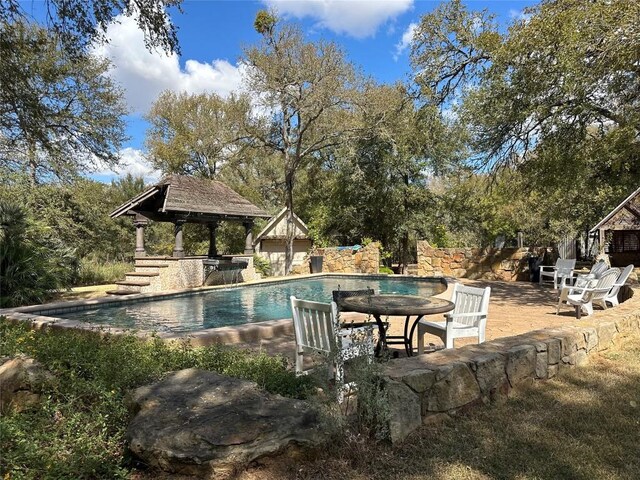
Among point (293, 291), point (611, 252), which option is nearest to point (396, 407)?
point (293, 291)

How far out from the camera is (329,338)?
12.7ft

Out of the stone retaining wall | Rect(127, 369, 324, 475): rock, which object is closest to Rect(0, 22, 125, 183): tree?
Rect(127, 369, 324, 475): rock

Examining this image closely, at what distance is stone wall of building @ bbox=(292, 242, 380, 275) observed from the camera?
62.0 feet

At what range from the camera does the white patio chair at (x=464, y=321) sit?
475 centimetres

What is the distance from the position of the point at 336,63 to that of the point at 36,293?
13737mm

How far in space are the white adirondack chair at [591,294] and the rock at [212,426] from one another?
21.1 feet

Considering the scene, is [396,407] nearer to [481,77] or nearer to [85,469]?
[85,469]

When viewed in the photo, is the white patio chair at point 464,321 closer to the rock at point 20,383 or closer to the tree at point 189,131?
the rock at point 20,383

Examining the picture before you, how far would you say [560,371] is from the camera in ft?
13.5

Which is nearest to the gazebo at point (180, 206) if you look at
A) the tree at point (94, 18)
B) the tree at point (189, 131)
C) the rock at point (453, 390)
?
the tree at point (189, 131)

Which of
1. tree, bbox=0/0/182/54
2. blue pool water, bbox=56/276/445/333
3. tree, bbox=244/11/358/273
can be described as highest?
tree, bbox=244/11/358/273

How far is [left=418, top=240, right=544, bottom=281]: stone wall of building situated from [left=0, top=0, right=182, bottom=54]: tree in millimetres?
13055

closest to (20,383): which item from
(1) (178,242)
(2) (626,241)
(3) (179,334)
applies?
(3) (179,334)

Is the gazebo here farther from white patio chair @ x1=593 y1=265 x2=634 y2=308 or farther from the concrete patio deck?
white patio chair @ x1=593 y1=265 x2=634 y2=308
